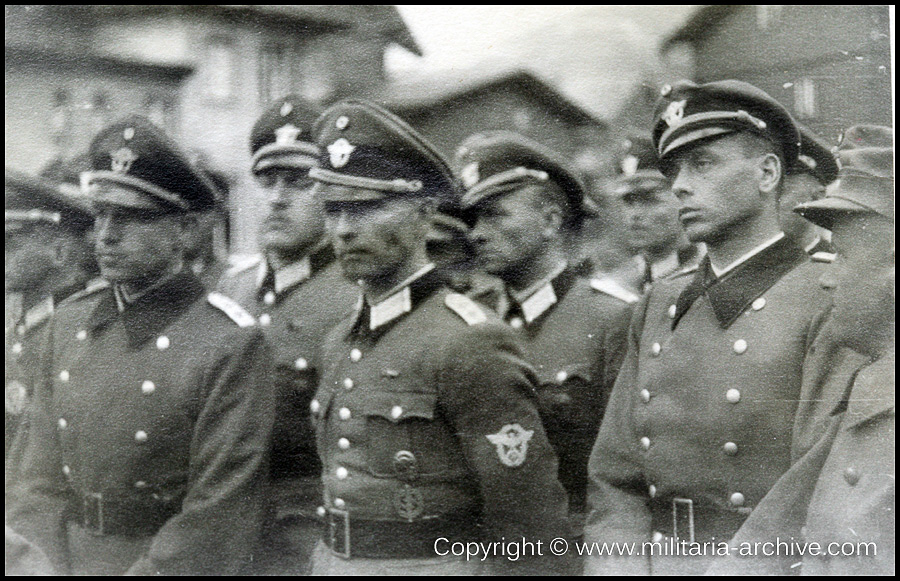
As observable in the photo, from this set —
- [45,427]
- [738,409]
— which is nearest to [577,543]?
[738,409]

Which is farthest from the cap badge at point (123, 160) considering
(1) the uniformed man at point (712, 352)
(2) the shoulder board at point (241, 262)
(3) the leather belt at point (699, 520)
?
(3) the leather belt at point (699, 520)

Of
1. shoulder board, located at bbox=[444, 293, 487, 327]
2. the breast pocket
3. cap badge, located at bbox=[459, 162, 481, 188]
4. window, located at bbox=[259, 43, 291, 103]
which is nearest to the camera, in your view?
the breast pocket

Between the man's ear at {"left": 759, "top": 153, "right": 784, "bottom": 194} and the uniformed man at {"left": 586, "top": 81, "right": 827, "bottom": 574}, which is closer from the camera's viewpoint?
the uniformed man at {"left": 586, "top": 81, "right": 827, "bottom": 574}

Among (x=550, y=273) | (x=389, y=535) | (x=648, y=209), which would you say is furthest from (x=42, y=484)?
(x=648, y=209)

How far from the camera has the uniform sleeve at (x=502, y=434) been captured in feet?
12.0

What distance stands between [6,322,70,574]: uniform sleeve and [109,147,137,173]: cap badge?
875 millimetres

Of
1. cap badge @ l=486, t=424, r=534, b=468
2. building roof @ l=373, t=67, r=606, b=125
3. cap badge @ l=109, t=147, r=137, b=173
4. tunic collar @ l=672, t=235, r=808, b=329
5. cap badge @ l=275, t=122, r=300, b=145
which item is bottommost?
cap badge @ l=486, t=424, r=534, b=468

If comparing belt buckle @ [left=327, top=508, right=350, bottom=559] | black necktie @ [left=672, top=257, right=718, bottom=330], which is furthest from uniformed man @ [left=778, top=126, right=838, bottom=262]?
belt buckle @ [left=327, top=508, right=350, bottom=559]

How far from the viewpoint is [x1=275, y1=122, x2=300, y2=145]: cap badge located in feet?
12.8

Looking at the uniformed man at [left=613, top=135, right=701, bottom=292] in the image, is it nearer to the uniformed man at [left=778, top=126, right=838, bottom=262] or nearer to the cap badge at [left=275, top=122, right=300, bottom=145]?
the uniformed man at [left=778, top=126, right=838, bottom=262]

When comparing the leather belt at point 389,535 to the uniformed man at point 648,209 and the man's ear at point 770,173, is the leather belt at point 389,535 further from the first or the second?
the man's ear at point 770,173

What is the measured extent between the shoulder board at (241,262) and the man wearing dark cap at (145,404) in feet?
0.50

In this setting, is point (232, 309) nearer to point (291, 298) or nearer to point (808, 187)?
point (291, 298)

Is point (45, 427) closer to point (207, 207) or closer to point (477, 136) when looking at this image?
point (207, 207)
